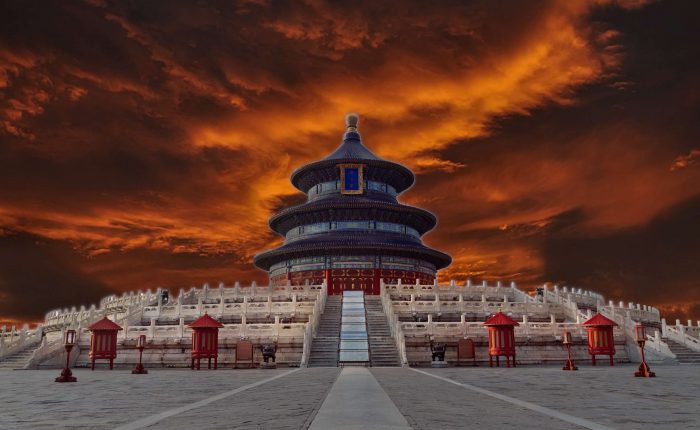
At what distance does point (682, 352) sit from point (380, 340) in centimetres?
1471

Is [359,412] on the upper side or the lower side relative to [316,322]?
lower

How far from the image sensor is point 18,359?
30141 millimetres

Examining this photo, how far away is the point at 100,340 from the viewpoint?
26.4m

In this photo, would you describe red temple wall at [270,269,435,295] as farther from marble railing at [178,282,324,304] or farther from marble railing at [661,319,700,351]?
marble railing at [661,319,700,351]

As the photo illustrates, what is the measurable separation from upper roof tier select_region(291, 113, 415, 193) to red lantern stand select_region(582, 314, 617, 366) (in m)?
35.8

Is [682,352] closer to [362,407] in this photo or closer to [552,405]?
[552,405]

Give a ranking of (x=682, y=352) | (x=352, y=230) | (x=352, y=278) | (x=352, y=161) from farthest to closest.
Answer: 1. (x=352, y=161)
2. (x=352, y=230)
3. (x=352, y=278)
4. (x=682, y=352)

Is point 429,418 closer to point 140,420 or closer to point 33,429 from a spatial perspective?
point 140,420

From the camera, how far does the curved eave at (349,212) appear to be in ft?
182

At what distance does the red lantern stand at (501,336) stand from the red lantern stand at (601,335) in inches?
148

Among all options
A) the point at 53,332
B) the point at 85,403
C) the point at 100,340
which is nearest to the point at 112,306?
the point at 53,332

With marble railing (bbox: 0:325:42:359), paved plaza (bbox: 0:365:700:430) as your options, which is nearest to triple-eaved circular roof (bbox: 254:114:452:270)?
marble railing (bbox: 0:325:42:359)

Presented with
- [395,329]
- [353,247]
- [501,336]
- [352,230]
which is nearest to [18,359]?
[395,329]

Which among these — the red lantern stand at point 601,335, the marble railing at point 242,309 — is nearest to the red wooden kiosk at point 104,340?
the marble railing at point 242,309
